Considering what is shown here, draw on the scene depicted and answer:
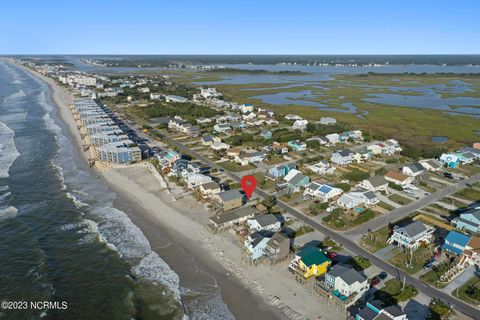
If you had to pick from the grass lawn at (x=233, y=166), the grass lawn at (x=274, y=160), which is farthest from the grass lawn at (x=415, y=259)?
the grass lawn at (x=274, y=160)

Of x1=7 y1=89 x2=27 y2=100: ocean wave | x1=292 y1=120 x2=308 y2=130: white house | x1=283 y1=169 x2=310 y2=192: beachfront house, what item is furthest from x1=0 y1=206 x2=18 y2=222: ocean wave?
x1=7 y1=89 x2=27 y2=100: ocean wave

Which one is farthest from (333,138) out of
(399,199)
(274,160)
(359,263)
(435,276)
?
(435,276)

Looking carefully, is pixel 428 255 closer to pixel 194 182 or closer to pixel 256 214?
pixel 256 214

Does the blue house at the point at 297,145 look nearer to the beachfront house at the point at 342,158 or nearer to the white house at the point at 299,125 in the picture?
the beachfront house at the point at 342,158

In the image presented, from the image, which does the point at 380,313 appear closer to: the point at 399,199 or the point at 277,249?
the point at 277,249

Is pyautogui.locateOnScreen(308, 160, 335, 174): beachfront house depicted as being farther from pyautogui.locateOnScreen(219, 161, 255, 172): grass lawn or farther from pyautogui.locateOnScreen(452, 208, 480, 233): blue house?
pyautogui.locateOnScreen(452, 208, 480, 233): blue house
